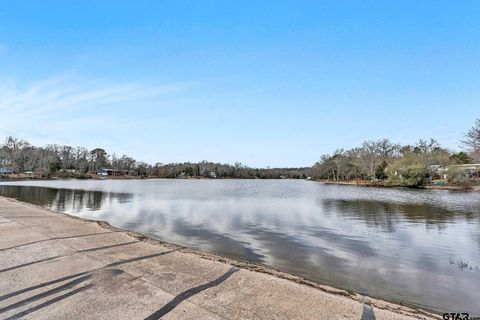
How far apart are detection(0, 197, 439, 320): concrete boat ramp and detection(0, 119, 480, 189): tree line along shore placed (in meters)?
48.3

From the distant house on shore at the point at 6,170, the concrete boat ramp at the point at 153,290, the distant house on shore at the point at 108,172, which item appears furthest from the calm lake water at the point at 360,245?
the distant house on shore at the point at 108,172

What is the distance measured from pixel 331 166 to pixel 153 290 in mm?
95217

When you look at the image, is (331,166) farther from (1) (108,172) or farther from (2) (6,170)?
(2) (6,170)

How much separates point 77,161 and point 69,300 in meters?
122

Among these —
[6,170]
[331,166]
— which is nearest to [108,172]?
[6,170]

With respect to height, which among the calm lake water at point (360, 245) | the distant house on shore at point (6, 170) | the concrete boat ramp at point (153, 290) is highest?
the distant house on shore at point (6, 170)

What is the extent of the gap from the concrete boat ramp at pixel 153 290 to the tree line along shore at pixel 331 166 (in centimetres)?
4826

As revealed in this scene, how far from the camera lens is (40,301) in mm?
4000

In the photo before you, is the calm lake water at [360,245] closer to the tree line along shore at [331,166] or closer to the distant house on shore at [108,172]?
the tree line along shore at [331,166]

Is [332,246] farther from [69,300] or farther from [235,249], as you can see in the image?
[69,300]

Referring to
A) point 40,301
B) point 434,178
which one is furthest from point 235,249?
point 434,178

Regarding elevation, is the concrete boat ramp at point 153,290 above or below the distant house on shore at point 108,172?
below

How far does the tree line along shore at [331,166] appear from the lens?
51.8m

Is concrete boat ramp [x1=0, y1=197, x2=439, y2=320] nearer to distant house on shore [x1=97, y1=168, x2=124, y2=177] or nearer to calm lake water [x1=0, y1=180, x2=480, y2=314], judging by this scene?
calm lake water [x1=0, y1=180, x2=480, y2=314]
